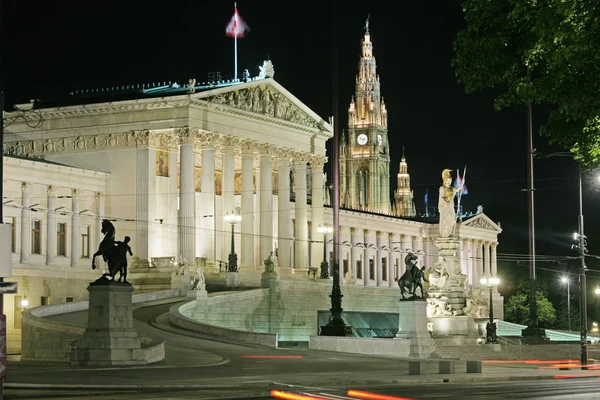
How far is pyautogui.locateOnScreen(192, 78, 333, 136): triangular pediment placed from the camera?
93875mm

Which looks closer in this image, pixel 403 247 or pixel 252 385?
pixel 252 385

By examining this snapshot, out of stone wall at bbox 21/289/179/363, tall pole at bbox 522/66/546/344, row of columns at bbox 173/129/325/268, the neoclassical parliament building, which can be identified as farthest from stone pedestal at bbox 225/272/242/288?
stone wall at bbox 21/289/179/363

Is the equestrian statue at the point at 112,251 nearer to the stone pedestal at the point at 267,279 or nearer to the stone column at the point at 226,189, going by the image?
the stone pedestal at the point at 267,279

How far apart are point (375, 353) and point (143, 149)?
4005 centimetres

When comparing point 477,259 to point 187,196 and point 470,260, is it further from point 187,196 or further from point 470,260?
point 187,196

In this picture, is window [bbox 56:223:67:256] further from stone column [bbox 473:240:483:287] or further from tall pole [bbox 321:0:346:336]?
stone column [bbox 473:240:483:287]

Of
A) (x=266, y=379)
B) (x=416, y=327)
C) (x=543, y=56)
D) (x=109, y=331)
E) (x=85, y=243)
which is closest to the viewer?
(x=543, y=56)

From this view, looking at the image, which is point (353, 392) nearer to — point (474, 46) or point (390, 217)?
point (474, 46)

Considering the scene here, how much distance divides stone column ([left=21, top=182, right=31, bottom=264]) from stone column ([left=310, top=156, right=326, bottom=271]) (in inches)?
1230

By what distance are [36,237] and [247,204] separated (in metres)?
19.6

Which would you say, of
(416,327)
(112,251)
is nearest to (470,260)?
(416,327)

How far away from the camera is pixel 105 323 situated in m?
44.1

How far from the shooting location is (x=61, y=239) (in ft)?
281

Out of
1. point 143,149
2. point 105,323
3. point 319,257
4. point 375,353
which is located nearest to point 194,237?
point 143,149
